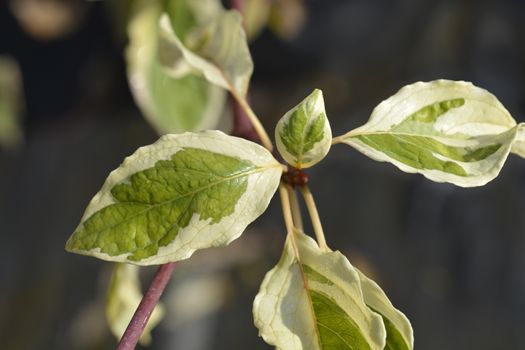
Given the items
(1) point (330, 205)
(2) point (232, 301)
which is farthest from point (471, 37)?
(2) point (232, 301)

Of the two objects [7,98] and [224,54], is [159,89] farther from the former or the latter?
[7,98]

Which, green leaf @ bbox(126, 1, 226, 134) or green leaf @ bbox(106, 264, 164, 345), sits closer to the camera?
green leaf @ bbox(106, 264, 164, 345)

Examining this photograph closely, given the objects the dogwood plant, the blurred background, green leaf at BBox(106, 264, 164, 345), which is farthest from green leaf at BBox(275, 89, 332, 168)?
the blurred background

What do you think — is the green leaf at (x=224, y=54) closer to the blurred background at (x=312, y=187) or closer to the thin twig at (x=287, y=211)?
the thin twig at (x=287, y=211)

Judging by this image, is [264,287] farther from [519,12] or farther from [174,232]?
[519,12]

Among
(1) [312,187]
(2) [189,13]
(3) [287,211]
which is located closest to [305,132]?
(3) [287,211]

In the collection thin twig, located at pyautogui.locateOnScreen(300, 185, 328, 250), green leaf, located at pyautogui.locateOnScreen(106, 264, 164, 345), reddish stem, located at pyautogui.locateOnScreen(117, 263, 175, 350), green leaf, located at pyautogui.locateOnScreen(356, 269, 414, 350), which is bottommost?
green leaf, located at pyautogui.locateOnScreen(106, 264, 164, 345)

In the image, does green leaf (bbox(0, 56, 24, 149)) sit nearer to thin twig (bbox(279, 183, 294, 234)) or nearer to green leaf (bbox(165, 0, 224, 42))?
green leaf (bbox(165, 0, 224, 42))
